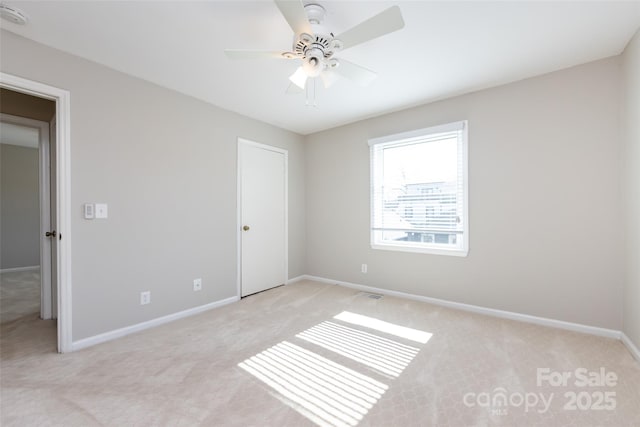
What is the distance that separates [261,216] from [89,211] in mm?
1995

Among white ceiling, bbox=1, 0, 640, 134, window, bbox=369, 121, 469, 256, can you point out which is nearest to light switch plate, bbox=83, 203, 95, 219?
white ceiling, bbox=1, 0, 640, 134

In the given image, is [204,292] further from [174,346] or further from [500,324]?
[500,324]

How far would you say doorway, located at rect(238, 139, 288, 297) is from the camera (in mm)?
3746

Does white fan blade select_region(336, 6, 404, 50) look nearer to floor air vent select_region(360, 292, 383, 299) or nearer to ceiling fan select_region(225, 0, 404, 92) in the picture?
ceiling fan select_region(225, 0, 404, 92)

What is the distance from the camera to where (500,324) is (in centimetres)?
275

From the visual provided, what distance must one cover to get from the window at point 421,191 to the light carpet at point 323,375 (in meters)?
1.01

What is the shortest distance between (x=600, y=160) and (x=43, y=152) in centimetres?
565

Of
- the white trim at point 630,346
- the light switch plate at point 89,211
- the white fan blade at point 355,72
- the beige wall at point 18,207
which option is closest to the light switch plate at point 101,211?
the light switch plate at point 89,211

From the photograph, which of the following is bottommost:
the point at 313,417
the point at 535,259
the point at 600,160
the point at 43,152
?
the point at 313,417

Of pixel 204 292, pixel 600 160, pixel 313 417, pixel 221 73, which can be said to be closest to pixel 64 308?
pixel 204 292

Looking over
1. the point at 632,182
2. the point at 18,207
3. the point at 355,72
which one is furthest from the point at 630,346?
the point at 18,207

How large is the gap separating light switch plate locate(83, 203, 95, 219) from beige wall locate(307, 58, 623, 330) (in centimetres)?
342

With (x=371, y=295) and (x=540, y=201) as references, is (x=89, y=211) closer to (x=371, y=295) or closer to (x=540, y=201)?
(x=371, y=295)

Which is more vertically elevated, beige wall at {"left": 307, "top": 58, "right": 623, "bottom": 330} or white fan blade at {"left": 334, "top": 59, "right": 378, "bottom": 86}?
white fan blade at {"left": 334, "top": 59, "right": 378, "bottom": 86}
